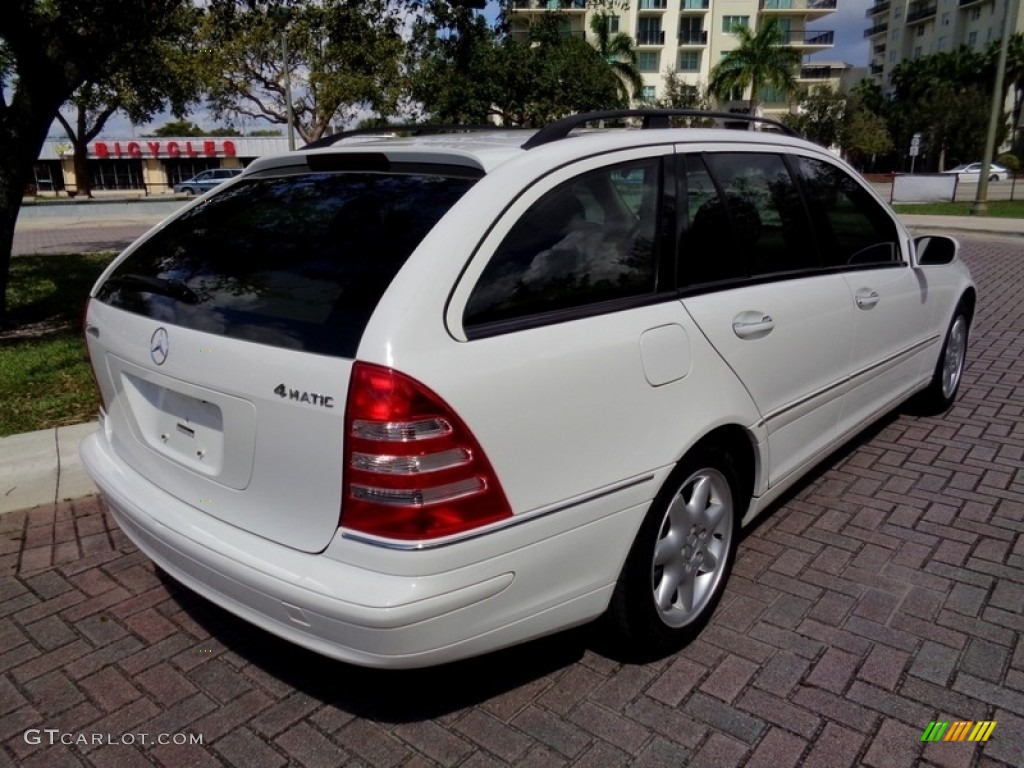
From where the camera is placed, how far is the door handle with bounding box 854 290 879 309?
145 inches

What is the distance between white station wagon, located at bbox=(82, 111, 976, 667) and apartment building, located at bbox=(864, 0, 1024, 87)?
82339mm

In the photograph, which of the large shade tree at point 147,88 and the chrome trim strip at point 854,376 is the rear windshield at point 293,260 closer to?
the chrome trim strip at point 854,376

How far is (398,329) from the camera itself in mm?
2002

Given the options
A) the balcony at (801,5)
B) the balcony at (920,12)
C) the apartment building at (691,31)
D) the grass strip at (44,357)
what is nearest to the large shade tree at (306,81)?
the grass strip at (44,357)

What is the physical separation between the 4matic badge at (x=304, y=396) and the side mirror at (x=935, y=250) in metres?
3.73

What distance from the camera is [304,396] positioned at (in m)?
2.06

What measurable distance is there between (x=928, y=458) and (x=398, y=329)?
147 inches

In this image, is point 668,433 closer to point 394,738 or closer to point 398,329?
point 398,329

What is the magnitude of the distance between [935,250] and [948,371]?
961mm

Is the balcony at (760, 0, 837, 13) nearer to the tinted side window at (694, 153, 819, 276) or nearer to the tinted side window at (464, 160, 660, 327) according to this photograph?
the tinted side window at (694, 153, 819, 276)

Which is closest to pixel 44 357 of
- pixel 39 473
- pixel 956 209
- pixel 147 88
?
pixel 39 473

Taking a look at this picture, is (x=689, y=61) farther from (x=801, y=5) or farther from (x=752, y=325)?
(x=752, y=325)

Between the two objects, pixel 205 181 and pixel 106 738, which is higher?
pixel 205 181

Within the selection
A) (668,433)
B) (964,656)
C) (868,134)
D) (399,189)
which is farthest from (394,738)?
(868,134)
